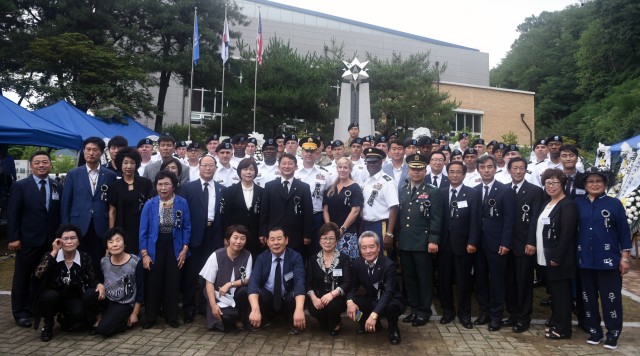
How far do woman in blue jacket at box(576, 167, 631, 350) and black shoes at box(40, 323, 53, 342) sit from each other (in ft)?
17.5

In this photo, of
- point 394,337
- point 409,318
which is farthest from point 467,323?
point 394,337

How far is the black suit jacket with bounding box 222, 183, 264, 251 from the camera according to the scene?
5457 millimetres

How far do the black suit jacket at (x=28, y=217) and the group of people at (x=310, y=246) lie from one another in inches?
0.6

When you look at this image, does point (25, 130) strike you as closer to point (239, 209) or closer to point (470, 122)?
point (239, 209)

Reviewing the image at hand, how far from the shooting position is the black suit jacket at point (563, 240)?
14.9 ft

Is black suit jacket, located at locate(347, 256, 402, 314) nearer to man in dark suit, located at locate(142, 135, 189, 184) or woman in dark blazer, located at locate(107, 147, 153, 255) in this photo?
woman in dark blazer, located at locate(107, 147, 153, 255)

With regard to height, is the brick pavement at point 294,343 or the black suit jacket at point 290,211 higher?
the black suit jacket at point 290,211

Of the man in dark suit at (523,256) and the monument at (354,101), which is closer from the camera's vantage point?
the man in dark suit at (523,256)

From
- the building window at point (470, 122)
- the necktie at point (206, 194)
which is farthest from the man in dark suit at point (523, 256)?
Answer: the building window at point (470, 122)

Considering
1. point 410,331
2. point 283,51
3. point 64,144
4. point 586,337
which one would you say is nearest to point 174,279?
point 410,331

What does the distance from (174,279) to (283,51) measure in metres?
17.2

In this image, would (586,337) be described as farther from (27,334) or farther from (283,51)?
(283,51)

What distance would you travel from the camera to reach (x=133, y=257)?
4.99 metres

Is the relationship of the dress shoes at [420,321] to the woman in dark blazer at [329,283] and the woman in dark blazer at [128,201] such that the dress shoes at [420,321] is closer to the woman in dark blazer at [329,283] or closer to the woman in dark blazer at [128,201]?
the woman in dark blazer at [329,283]
